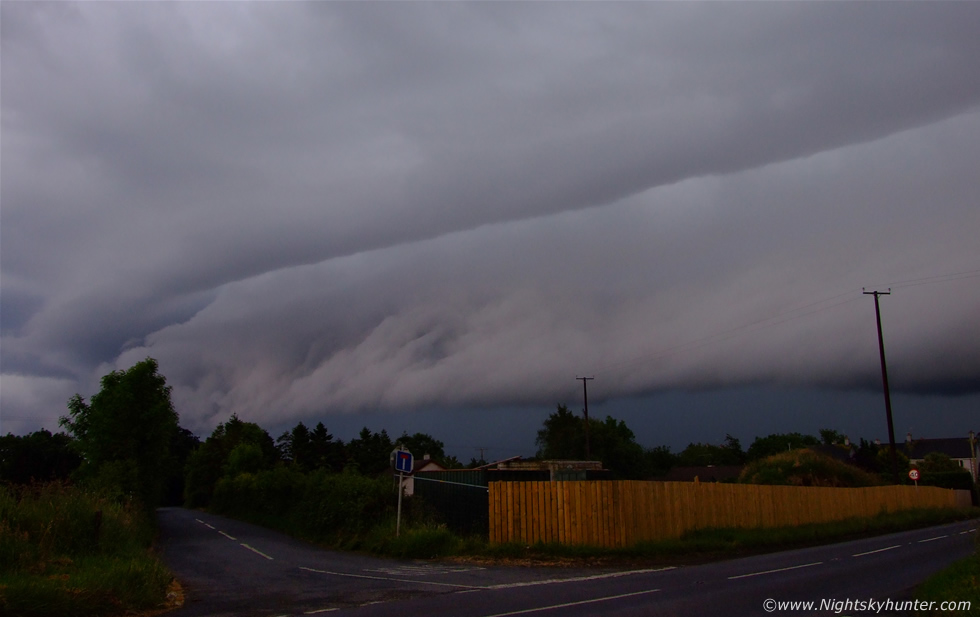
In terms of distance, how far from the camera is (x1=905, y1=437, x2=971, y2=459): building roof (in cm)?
10256

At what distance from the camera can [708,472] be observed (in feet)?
285

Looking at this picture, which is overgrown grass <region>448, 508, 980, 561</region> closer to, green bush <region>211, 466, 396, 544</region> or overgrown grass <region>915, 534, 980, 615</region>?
green bush <region>211, 466, 396, 544</region>

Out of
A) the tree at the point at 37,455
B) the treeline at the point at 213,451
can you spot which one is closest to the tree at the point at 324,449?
the treeline at the point at 213,451

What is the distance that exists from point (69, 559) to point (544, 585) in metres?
8.21

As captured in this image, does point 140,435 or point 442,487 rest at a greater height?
point 140,435

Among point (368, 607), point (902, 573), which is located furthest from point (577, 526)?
point (368, 607)

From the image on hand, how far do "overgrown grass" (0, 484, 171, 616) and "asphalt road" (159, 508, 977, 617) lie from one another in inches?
40.0

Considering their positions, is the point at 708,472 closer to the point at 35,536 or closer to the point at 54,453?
the point at 54,453

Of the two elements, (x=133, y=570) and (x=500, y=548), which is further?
(x=500, y=548)

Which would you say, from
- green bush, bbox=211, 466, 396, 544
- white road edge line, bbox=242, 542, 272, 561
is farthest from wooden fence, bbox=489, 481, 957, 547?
white road edge line, bbox=242, 542, 272, 561

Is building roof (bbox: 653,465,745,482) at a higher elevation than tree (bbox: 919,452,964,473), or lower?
lower

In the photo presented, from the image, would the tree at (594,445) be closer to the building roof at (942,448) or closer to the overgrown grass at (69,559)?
the building roof at (942,448)

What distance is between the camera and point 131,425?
30688 millimetres

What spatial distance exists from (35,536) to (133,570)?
2596mm
